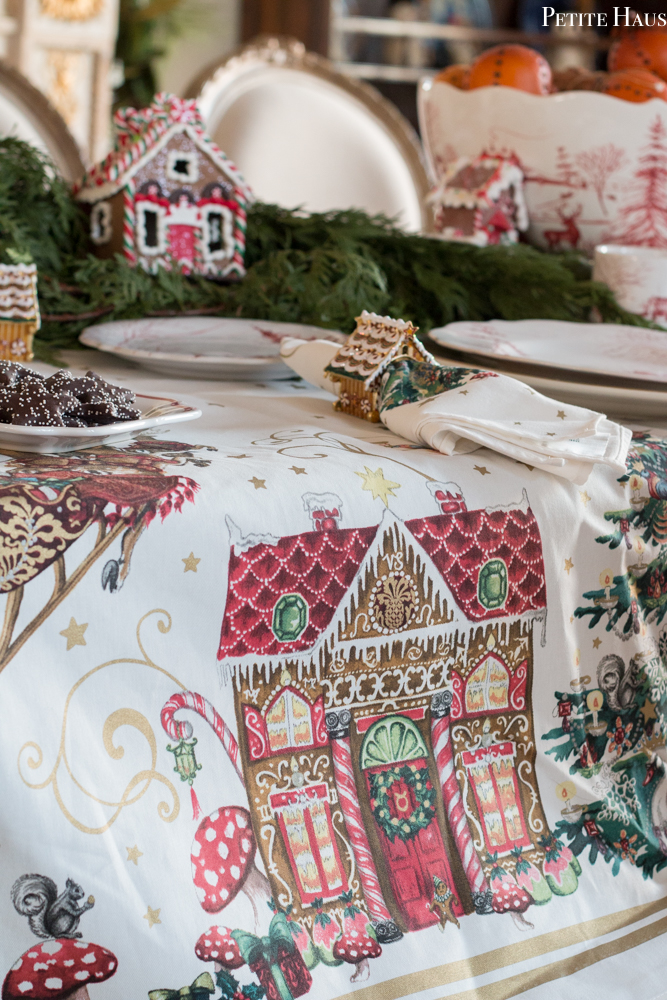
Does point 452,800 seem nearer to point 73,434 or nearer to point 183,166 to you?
point 73,434

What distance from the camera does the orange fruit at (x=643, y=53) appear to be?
1444 millimetres

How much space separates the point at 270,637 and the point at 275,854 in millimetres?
125

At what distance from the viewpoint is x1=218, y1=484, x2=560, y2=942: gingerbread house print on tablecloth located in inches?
23.4

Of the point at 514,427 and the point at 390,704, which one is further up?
the point at 514,427

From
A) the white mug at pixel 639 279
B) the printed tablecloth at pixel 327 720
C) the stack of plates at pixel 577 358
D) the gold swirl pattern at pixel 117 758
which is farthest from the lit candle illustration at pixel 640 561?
the white mug at pixel 639 279

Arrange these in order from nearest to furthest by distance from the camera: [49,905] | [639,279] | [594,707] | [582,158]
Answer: [49,905] → [594,707] → [639,279] → [582,158]

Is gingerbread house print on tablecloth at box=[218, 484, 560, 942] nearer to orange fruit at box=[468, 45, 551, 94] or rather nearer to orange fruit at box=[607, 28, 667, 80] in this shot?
orange fruit at box=[468, 45, 551, 94]

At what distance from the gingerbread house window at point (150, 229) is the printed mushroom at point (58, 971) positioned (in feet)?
2.71

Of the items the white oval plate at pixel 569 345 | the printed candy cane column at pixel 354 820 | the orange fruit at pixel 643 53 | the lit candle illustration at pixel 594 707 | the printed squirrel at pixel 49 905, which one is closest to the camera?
the printed squirrel at pixel 49 905

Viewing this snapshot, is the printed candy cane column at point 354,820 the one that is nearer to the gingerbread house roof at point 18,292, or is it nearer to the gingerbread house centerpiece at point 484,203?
the gingerbread house roof at point 18,292

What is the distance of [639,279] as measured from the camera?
1128 mm

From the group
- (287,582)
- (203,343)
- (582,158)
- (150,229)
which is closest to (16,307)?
(203,343)

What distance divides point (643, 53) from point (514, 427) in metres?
1.02

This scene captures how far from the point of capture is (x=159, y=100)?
1.21m
